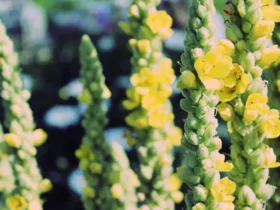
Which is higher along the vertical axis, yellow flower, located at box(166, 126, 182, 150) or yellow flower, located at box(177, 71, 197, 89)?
yellow flower, located at box(166, 126, 182, 150)

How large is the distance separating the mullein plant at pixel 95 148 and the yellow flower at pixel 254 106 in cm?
30

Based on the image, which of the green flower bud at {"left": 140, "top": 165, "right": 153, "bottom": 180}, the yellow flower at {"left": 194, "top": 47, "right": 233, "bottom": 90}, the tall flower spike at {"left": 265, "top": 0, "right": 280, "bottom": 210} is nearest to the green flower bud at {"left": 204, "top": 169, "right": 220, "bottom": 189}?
the yellow flower at {"left": 194, "top": 47, "right": 233, "bottom": 90}

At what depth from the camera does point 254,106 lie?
3.00ft

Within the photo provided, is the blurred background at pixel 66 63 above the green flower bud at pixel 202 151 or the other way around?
above

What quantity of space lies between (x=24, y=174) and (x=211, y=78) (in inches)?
15.6

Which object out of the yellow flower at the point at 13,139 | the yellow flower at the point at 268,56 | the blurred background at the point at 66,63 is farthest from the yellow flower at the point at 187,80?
the blurred background at the point at 66,63

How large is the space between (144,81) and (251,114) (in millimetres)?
288

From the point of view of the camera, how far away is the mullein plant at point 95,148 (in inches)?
47.1

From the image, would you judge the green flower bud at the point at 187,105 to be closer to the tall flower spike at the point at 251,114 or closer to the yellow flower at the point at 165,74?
the tall flower spike at the point at 251,114

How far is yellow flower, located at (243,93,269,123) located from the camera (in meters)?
0.91

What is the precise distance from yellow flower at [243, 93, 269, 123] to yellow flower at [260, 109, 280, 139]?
3cm

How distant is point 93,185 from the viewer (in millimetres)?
1223

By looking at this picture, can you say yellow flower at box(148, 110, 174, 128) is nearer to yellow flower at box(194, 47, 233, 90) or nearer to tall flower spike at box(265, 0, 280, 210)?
tall flower spike at box(265, 0, 280, 210)

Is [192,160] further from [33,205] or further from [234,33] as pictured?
[33,205]
